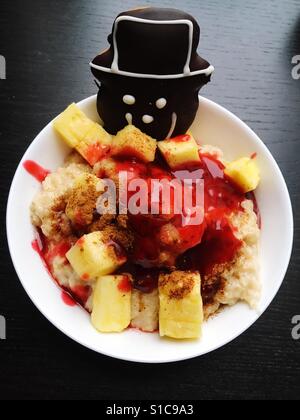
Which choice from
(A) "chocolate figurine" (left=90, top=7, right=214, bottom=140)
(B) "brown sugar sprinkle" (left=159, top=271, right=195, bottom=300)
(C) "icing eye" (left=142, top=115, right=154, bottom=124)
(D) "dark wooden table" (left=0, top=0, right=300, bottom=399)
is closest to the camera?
(A) "chocolate figurine" (left=90, top=7, right=214, bottom=140)

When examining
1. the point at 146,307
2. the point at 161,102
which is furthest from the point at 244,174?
the point at 146,307

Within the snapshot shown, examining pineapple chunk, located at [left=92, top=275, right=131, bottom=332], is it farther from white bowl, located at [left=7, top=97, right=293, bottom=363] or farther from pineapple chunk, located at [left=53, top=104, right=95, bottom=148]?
pineapple chunk, located at [left=53, top=104, right=95, bottom=148]

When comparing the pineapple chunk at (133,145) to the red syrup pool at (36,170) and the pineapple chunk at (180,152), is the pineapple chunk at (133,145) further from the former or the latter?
the red syrup pool at (36,170)

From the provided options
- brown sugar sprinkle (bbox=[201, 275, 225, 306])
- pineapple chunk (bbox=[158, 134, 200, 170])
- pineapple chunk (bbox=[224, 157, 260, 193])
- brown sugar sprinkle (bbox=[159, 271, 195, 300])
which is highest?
pineapple chunk (bbox=[158, 134, 200, 170])

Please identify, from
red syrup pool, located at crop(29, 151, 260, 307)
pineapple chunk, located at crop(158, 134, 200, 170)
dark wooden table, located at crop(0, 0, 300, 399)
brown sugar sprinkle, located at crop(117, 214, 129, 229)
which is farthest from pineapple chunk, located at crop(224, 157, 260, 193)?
brown sugar sprinkle, located at crop(117, 214, 129, 229)

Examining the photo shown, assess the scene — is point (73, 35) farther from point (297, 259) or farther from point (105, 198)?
point (297, 259)
